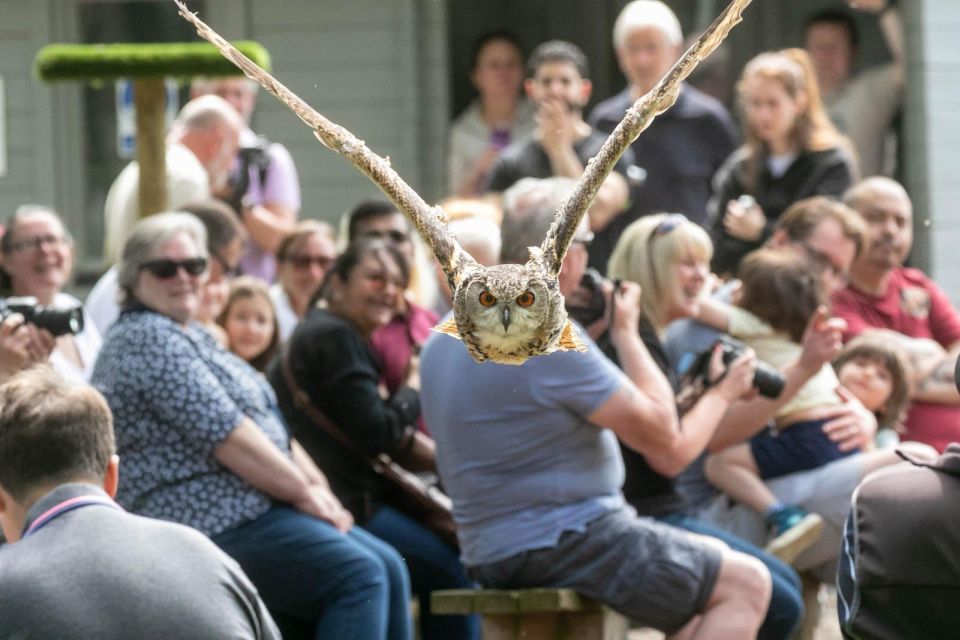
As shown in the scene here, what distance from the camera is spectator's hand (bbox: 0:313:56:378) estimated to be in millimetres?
5559

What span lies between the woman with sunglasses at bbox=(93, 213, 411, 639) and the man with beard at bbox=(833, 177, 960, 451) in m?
2.66

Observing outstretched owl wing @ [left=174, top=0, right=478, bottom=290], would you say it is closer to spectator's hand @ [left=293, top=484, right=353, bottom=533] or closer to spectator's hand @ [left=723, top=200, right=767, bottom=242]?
spectator's hand @ [left=293, top=484, right=353, bottom=533]

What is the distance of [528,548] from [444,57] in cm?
645

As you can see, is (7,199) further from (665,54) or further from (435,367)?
(435,367)

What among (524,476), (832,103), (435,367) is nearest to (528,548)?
(524,476)

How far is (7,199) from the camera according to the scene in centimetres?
1130

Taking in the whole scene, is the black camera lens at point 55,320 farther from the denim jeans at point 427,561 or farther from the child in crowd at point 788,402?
the child in crowd at point 788,402

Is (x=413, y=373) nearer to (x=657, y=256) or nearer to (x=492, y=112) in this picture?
(x=657, y=256)

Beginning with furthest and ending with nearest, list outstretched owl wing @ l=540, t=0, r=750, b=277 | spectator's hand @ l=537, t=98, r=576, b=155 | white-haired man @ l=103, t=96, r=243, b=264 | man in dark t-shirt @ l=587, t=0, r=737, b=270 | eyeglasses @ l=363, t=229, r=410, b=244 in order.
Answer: man in dark t-shirt @ l=587, t=0, r=737, b=270
spectator's hand @ l=537, t=98, r=576, b=155
white-haired man @ l=103, t=96, r=243, b=264
eyeglasses @ l=363, t=229, r=410, b=244
outstretched owl wing @ l=540, t=0, r=750, b=277

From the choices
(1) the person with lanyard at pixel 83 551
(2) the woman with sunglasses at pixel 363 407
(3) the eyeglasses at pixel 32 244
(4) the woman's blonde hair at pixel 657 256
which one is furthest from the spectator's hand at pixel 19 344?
(4) the woman's blonde hair at pixel 657 256

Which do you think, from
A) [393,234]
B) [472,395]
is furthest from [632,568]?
[393,234]

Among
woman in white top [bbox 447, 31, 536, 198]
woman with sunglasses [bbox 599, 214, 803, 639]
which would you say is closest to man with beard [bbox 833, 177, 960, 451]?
woman with sunglasses [bbox 599, 214, 803, 639]

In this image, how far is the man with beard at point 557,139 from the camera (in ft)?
26.2

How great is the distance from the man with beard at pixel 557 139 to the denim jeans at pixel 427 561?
1.90 m
